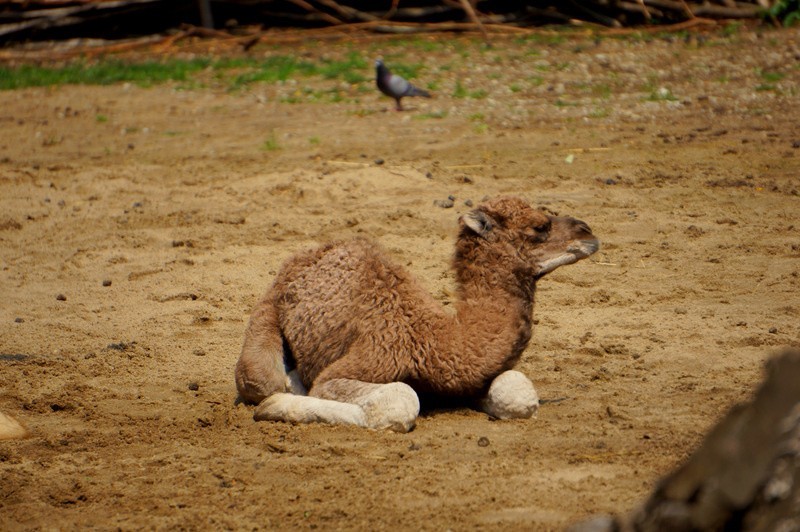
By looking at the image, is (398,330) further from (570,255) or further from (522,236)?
(570,255)

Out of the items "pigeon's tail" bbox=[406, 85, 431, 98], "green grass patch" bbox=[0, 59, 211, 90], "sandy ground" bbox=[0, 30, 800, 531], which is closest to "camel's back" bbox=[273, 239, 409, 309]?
"sandy ground" bbox=[0, 30, 800, 531]

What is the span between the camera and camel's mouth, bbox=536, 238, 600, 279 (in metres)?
5.72

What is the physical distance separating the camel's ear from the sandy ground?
909mm

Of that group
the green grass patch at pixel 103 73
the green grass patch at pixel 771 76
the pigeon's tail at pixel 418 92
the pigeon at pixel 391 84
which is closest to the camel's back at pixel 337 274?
the pigeon at pixel 391 84

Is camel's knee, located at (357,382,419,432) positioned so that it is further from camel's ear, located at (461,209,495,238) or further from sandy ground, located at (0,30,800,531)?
camel's ear, located at (461,209,495,238)

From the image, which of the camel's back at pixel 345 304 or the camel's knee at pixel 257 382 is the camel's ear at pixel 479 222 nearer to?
the camel's back at pixel 345 304

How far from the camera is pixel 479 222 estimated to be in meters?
5.66

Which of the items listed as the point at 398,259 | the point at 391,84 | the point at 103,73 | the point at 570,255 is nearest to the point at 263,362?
the point at 570,255

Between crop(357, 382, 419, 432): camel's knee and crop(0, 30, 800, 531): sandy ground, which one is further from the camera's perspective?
Result: crop(357, 382, 419, 432): camel's knee

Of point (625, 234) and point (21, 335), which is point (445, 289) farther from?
point (21, 335)

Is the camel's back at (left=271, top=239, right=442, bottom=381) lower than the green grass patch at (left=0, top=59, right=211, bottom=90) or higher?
higher

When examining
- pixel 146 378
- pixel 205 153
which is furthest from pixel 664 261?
pixel 205 153

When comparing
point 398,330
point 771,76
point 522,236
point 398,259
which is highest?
point 522,236

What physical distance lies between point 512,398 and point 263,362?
1.31m
